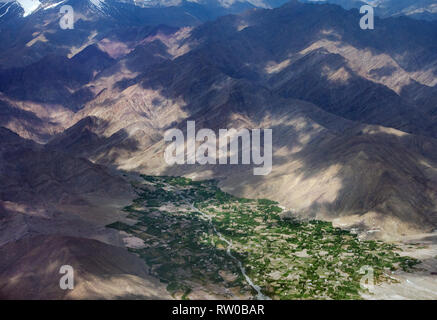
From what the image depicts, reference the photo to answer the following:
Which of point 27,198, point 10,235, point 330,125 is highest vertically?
point 330,125

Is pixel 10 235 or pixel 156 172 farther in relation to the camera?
pixel 156 172

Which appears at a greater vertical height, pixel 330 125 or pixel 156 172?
pixel 330 125

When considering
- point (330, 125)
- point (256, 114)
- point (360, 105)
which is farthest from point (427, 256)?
point (360, 105)

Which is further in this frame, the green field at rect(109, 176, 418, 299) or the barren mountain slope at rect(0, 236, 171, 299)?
the green field at rect(109, 176, 418, 299)

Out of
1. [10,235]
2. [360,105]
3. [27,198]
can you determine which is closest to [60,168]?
[27,198]

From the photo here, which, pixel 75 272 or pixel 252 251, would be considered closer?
pixel 75 272

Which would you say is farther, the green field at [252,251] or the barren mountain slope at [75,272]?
the green field at [252,251]

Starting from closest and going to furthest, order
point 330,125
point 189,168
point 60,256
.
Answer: point 60,256 → point 189,168 → point 330,125

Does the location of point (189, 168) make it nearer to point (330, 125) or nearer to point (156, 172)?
point (156, 172)

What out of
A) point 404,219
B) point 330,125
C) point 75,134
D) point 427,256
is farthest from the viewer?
point 75,134

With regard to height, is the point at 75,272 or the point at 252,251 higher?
the point at 252,251
